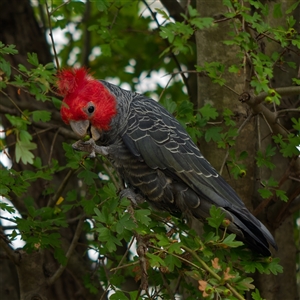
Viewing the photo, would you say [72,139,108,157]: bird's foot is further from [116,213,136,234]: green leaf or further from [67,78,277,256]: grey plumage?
[116,213,136,234]: green leaf

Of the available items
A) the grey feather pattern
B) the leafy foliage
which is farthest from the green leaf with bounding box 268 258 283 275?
the grey feather pattern

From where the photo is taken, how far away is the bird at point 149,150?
3.79 meters

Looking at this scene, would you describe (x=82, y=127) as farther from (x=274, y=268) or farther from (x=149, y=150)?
(x=274, y=268)

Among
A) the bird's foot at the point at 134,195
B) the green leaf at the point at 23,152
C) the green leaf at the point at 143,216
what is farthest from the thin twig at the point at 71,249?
the green leaf at the point at 143,216

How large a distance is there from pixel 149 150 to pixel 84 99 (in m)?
0.52

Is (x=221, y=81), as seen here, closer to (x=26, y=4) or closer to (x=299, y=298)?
(x=299, y=298)

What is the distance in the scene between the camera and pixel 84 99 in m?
3.91

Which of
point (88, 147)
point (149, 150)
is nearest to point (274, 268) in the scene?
point (149, 150)

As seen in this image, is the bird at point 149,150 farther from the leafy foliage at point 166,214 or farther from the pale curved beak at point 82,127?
the leafy foliage at point 166,214

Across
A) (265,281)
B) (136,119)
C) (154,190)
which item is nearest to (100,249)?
(154,190)

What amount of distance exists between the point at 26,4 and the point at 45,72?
2532 millimetres

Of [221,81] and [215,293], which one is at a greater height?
[221,81]

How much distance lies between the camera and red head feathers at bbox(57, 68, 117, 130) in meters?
3.88

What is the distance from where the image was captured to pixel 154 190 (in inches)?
155
